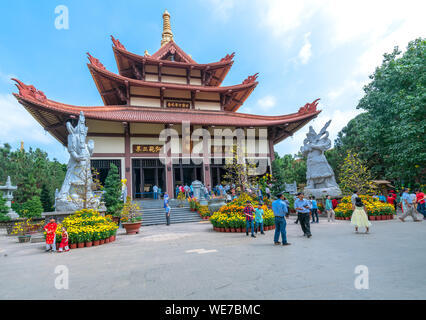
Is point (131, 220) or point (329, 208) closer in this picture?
point (131, 220)

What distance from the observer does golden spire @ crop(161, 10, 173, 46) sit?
82.7 ft

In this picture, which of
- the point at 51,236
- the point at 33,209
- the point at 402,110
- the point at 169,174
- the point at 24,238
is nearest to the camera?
the point at 51,236

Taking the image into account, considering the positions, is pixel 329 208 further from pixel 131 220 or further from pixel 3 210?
pixel 3 210

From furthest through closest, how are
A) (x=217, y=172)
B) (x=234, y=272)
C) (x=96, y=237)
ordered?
(x=217, y=172), (x=96, y=237), (x=234, y=272)

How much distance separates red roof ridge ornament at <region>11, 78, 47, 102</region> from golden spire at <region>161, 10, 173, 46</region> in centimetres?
1423

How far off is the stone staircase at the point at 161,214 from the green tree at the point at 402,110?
12745mm

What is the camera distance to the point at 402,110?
13.5 metres

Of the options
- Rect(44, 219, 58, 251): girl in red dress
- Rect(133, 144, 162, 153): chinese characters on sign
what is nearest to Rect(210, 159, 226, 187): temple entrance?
Rect(133, 144, 162, 153): chinese characters on sign

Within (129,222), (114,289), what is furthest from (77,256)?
(129,222)

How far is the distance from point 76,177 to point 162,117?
30.7 feet

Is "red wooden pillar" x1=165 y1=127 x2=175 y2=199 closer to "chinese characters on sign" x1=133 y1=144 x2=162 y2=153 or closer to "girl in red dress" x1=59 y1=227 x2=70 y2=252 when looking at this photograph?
"chinese characters on sign" x1=133 y1=144 x2=162 y2=153

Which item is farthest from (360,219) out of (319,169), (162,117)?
(162,117)

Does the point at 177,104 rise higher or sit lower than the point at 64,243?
higher

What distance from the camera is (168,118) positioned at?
18562mm
